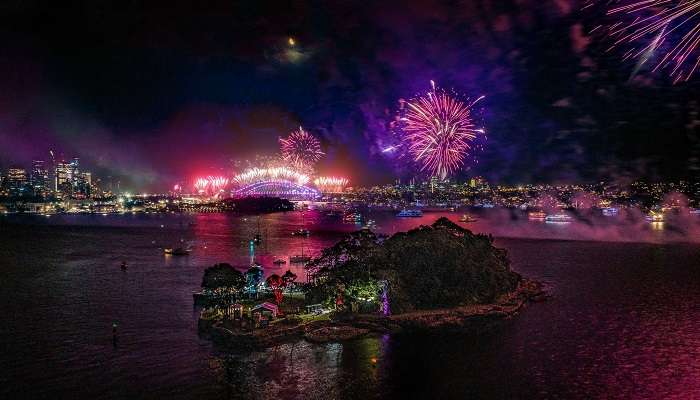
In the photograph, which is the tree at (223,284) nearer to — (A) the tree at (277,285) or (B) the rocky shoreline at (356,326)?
(A) the tree at (277,285)

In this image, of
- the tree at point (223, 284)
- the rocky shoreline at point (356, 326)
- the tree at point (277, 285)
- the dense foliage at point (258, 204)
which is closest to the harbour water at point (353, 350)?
the rocky shoreline at point (356, 326)

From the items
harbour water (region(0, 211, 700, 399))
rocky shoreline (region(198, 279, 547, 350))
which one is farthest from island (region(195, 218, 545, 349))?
harbour water (region(0, 211, 700, 399))

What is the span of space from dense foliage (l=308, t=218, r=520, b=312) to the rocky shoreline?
→ 2.61 feet

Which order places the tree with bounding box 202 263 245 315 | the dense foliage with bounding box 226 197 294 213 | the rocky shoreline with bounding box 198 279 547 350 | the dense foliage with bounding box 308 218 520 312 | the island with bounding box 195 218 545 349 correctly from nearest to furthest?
1. the rocky shoreline with bounding box 198 279 547 350
2. the island with bounding box 195 218 545 349
3. the dense foliage with bounding box 308 218 520 312
4. the tree with bounding box 202 263 245 315
5. the dense foliage with bounding box 226 197 294 213

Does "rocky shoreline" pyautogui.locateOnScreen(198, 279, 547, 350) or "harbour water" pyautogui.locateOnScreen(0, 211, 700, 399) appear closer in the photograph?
"harbour water" pyautogui.locateOnScreen(0, 211, 700, 399)

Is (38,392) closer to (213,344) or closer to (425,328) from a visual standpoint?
(213,344)

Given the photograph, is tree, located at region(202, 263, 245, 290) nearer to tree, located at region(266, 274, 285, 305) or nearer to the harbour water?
tree, located at region(266, 274, 285, 305)

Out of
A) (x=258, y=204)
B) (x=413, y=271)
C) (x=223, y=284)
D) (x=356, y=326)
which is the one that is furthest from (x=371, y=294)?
(x=258, y=204)

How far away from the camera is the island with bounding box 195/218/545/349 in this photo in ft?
70.9

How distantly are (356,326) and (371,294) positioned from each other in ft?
6.37

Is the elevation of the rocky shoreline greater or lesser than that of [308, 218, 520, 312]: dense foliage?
lesser

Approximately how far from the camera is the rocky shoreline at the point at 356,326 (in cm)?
2050

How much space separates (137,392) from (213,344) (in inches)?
162

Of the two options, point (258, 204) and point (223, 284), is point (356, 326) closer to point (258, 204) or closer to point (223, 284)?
point (223, 284)
